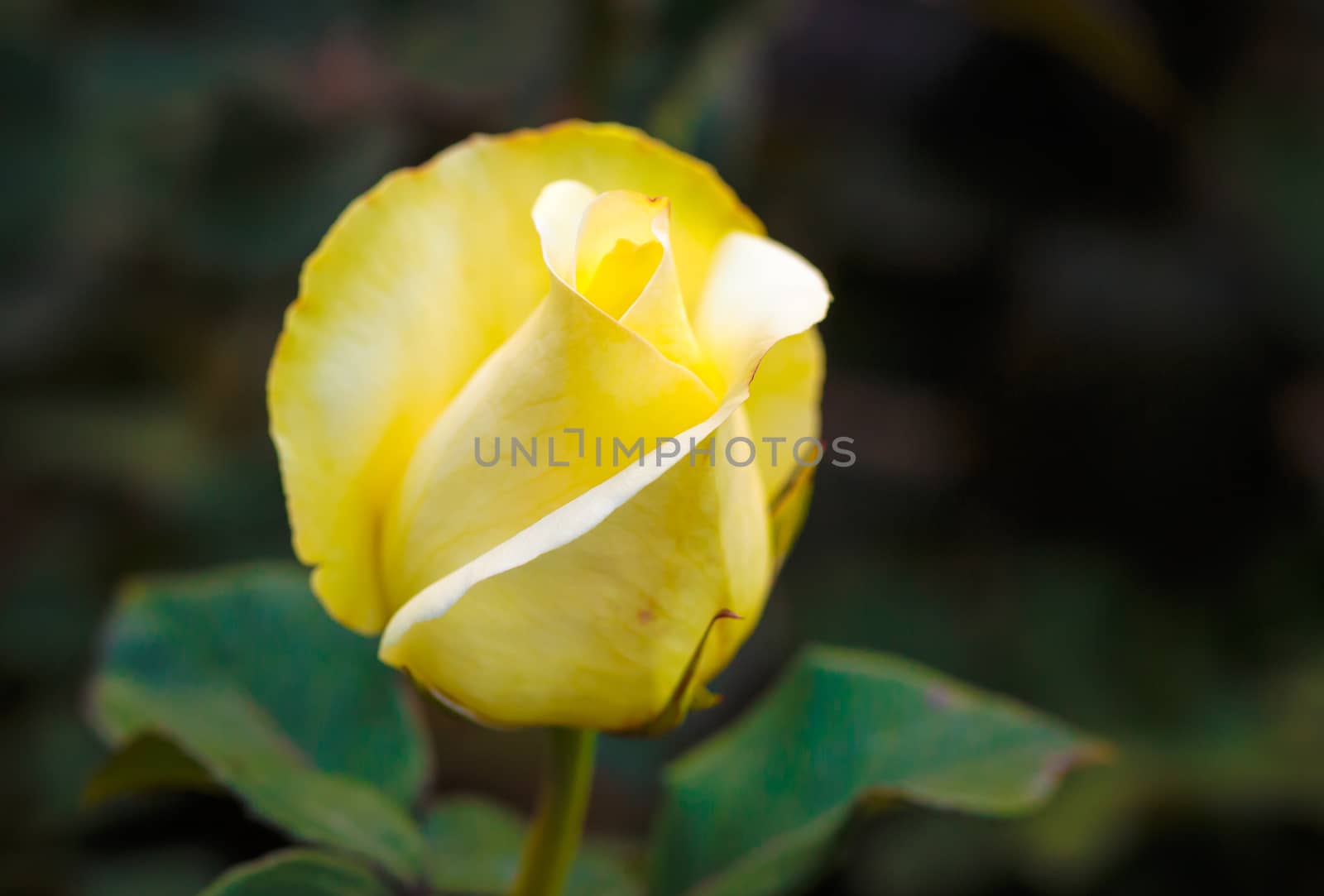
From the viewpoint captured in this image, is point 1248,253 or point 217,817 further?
point 1248,253

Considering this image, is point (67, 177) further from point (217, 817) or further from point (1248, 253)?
point (1248, 253)

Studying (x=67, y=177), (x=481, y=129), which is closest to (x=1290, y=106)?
(x=481, y=129)

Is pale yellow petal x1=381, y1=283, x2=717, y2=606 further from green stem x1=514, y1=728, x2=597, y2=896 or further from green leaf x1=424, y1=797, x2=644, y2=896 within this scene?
green leaf x1=424, y1=797, x2=644, y2=896

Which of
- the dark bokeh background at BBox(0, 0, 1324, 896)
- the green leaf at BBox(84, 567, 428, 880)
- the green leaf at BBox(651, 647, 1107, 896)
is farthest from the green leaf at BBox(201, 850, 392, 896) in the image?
the dark bokeh background at BBox(0, 0, 1324, 896)

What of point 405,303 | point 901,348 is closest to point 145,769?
point 405,303

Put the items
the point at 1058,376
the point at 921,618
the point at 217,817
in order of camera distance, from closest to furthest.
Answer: the point at 217,817
the point at 921,618
the point at 1058,376

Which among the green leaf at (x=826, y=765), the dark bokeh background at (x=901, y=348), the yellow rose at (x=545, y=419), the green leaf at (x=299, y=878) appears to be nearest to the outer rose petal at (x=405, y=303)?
the yellow rose at (x=545, y=419)

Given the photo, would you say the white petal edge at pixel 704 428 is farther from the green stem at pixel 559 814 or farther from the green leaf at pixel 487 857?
the green leaf at pixel 487 857
